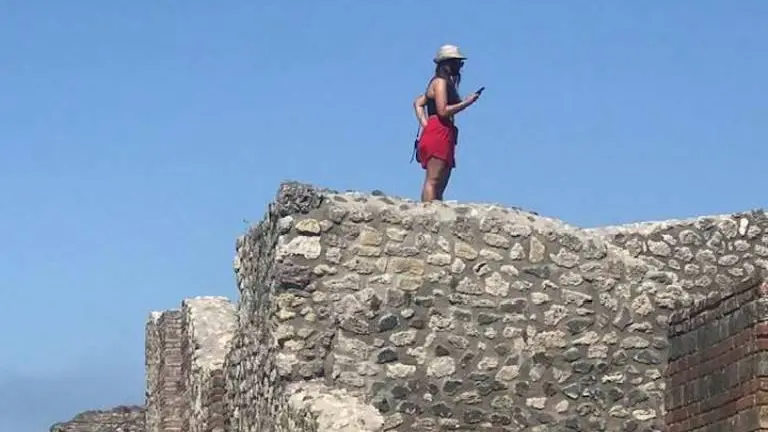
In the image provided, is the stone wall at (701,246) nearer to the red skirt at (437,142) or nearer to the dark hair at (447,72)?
the red skirt at (437,142)

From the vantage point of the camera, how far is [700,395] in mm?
11062

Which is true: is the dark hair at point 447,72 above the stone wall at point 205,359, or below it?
above

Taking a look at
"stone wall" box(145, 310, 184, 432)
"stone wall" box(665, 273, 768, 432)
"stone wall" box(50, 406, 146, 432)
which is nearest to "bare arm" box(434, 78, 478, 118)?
"stone wall" box(665, 273, 768, 432)

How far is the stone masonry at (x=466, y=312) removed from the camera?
1166cm

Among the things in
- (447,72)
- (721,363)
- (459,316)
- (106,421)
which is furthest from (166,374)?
(721,363)

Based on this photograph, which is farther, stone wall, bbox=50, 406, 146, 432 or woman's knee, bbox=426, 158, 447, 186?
stone wall, bbox=50, 406, 146, 432

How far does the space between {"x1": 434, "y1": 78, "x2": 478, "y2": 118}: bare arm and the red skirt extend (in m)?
0.07

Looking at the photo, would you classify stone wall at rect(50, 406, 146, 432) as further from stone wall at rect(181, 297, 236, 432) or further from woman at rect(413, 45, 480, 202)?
woman at rect(413, 45, 480, 202)

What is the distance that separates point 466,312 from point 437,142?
4.28 feet

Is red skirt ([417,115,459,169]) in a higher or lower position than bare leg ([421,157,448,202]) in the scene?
higher

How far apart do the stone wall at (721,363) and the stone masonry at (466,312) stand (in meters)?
0.24

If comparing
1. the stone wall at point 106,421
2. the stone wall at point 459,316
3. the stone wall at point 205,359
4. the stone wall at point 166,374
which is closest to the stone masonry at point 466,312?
the stone wall at point 459,316

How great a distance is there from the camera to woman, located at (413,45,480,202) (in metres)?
12.4

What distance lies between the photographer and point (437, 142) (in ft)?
40.8
